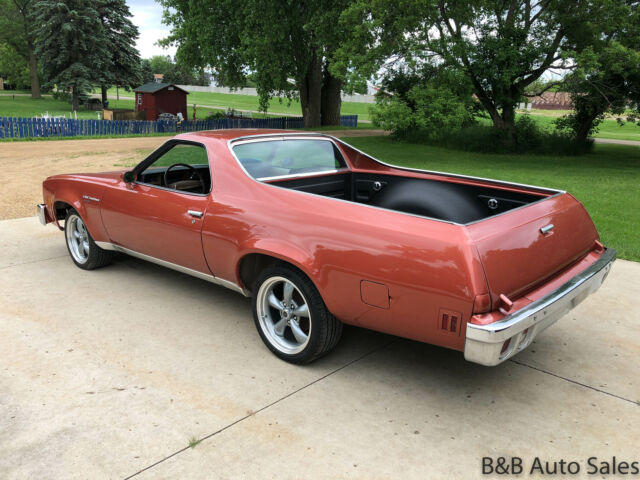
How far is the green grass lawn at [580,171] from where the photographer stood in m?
8.11

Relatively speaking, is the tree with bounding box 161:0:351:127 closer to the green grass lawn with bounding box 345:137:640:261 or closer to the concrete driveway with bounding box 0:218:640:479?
the green grass lawn with bounding box 345:137:640:261

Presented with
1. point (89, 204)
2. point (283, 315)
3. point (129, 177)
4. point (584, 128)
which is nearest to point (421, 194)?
point (283, 315)

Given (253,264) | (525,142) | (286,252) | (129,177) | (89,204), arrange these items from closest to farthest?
(286,252) → (253,264) → (129,177) → (89,204) → (525,142)

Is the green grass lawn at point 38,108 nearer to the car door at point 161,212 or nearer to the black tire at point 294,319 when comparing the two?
the car door at point 161,212

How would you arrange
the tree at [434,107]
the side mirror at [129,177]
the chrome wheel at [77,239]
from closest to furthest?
the side mirror at [129,177], the chrome wheel at [77,239], the tree at [434,107]

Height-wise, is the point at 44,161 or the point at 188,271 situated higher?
the point at 44,161

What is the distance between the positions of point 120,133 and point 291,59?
28.4ft

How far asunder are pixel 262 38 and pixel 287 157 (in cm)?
2025

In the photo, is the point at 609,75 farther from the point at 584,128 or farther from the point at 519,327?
the point at 519,327

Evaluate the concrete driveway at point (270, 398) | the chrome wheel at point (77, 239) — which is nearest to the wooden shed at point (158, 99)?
the chrome wheel at point (77, 239)

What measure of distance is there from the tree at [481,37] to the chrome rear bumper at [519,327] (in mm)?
13567

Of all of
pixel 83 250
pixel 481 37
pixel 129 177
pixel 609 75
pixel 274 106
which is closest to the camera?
pixel 129 177

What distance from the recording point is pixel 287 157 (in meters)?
4.50

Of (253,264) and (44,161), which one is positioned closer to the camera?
(253,264)
